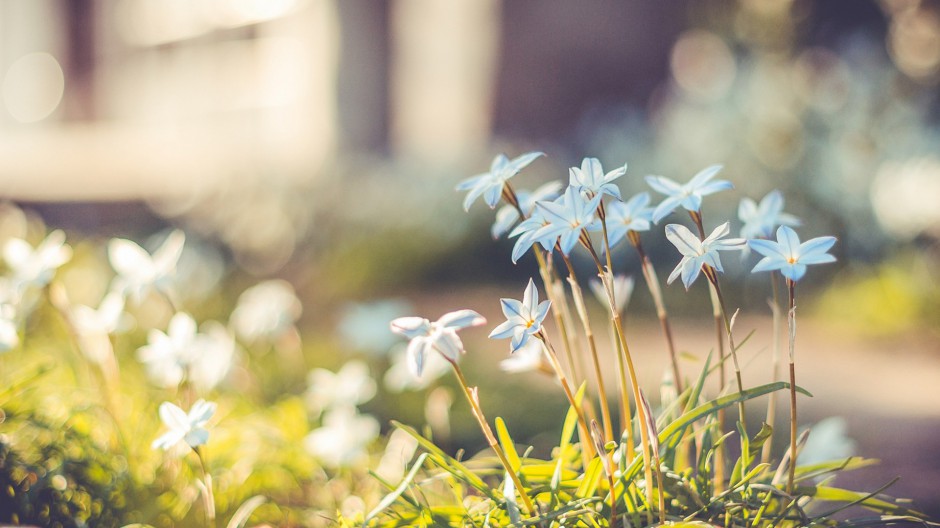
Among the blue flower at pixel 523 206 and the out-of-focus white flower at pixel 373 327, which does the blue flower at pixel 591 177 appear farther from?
the out-of-focus white flower at pixel 373 327

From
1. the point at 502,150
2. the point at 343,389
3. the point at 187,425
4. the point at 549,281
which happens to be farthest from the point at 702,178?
the point at 502,150

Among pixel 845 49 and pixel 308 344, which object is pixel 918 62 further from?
pixel 308 344

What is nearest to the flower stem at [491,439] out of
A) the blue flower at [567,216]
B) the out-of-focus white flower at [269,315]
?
the blue flower at [567,216]

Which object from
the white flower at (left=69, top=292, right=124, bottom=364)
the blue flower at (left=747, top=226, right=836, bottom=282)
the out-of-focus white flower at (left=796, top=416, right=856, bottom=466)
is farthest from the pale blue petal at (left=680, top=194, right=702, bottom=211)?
the white flower at (left=69, top=292, right=124, bottom=364)

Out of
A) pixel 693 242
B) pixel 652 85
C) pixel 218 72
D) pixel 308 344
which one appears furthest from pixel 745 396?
pixel 218 72

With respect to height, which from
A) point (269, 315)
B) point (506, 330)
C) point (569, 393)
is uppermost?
point (506, 330)

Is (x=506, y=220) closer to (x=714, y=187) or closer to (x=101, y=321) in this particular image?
(x=714, y=187)

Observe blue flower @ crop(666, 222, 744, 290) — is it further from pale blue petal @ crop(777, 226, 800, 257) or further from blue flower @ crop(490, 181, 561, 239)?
blue flower @ crop(490, 181, 561, 239)

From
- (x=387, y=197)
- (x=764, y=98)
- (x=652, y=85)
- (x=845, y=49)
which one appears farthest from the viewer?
(x=652, y=85)
